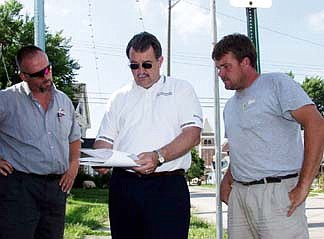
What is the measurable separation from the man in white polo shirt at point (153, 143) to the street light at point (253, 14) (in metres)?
1.06

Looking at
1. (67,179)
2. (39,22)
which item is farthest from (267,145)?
(39,22)

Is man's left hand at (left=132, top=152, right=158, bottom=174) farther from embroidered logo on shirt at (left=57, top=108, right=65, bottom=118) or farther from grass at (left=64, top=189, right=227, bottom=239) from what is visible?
grass at (left=64, top=189, right=227, bottom=239)

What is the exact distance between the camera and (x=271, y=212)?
10.9 ft

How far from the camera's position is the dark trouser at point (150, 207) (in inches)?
125

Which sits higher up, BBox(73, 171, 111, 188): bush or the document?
the document

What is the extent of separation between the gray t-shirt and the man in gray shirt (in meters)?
1.36

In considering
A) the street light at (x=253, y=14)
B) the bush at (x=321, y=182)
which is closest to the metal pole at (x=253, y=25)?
the street light at (x=253, y=14)

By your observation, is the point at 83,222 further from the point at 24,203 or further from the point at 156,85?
the point at 156,85

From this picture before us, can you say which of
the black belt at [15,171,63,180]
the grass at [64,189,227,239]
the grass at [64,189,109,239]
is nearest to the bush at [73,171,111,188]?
the grass at [64,189,109,239]

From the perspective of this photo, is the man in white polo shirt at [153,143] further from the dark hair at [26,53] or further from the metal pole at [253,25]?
the metal pole at [253,25]

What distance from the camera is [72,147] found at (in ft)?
14.6

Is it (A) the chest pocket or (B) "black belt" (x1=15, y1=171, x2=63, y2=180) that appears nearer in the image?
(B) "black belt" (x1=15, y1=171, x2=63, y2=180)

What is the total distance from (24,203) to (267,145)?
5.42 feet

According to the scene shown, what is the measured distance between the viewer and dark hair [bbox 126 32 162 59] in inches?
128
